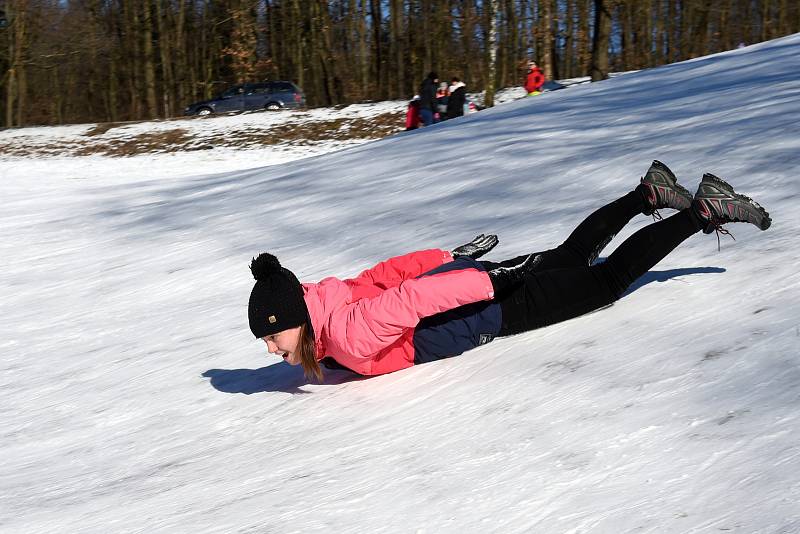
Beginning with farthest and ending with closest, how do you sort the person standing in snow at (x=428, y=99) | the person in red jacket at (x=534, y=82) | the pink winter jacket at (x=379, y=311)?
the person in red jacket at (x=534, y=82)
the person standing in snow at (x=428, y=99)
the pink winter jacket at (x=379, y=311)

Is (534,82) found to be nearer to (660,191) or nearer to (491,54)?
(491,54)

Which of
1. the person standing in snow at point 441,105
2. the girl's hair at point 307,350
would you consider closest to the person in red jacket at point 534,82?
the person standing in snow at point 441,105

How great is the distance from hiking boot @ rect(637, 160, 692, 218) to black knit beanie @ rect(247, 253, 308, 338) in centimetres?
152

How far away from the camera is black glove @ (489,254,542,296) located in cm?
338

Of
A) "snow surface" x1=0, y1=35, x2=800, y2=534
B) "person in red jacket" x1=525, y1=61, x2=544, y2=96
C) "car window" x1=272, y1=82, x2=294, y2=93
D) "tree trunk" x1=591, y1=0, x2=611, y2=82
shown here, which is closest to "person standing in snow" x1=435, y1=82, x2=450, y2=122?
"person in red jacket" x1=525, y1=61, x2=544, y2=96

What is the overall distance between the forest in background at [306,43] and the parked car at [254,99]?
1876 millimetres

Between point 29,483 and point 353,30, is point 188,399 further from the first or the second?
point 353,30

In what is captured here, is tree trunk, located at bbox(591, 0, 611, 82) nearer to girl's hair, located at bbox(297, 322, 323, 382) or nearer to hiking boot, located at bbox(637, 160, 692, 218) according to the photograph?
hiking boot, located at bbox(637, 160, 692, 218)

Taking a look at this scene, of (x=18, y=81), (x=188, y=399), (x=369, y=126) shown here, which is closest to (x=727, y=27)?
(x=369, y=126)

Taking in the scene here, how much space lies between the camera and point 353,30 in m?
32.6

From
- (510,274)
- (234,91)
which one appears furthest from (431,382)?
(234,91)

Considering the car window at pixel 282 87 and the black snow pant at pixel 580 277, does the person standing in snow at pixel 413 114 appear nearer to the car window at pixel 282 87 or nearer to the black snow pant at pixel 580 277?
the car window at pixel 282 87

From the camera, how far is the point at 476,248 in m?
3.76

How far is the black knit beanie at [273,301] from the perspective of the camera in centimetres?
323
